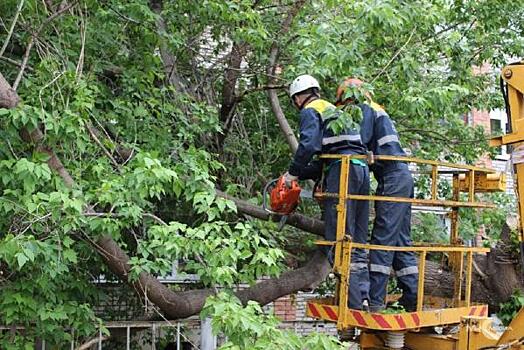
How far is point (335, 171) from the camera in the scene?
18.5 feet

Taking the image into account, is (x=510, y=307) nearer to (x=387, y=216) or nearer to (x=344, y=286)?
(x=387, y=216)

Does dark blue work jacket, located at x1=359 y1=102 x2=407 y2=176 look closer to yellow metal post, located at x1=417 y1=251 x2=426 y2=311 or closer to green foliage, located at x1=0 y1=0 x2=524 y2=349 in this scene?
green foliage, located at x1=0 y1=0 x2=524 y2=349

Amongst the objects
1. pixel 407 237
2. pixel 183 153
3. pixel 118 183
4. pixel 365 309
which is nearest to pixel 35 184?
pixel 118 183

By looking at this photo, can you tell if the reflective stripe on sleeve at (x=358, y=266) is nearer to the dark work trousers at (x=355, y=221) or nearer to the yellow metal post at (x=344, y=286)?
the dark work trousers at (x=355, y=221)

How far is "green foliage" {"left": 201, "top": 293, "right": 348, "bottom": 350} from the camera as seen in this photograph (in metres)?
4.35

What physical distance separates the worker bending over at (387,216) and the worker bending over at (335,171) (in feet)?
0.48

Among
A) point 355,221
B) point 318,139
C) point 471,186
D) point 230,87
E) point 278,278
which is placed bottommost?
point 278,278

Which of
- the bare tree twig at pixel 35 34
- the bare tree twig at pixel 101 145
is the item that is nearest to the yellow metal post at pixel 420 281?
the bare tree twig at pixel 101 145

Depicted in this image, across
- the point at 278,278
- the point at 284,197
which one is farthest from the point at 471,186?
the point at 278,278

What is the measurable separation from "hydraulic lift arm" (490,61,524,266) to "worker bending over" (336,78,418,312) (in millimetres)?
1032

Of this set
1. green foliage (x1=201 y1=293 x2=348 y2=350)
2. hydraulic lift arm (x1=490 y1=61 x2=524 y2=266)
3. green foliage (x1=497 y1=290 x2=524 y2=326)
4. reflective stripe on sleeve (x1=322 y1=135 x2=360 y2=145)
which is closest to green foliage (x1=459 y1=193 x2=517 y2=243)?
green foliage (x1=497 y1=290 x2=524 y2=326)

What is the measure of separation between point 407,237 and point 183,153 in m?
2.01

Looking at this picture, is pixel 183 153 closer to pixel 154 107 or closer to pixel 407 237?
pixel 154 107

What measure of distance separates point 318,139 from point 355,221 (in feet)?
2.37
